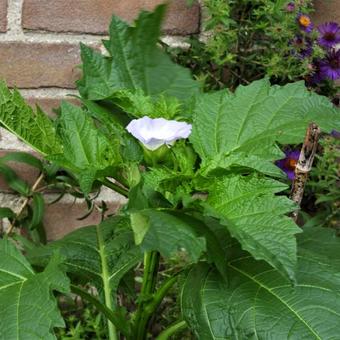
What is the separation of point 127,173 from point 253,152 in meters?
0.13

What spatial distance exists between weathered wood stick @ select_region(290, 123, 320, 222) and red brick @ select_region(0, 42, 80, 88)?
533mm

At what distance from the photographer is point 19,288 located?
70 cm

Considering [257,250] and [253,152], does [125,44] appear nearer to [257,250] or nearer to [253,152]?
[253,152]

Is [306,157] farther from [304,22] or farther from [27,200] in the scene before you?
[27,200]

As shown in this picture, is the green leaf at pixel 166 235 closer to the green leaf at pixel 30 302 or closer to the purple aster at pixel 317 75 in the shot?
the green leaf at pixel 30 302

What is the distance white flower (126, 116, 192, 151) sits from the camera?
707mm

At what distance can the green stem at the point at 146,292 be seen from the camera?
779 millimetres

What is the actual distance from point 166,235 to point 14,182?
67cm

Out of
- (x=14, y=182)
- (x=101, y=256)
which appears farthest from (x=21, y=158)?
(x=101, y=256)

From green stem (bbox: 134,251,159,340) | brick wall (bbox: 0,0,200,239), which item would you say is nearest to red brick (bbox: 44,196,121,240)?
brick wall (bbox: 0,0,200,239)

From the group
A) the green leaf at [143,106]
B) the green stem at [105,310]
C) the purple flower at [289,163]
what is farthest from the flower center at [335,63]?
the green stem at [105,310]

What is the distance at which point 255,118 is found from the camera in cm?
78

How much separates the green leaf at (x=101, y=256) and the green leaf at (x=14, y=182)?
0.39m

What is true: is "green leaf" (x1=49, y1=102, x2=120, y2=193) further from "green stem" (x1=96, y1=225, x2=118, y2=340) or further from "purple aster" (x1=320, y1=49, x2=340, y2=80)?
"purple aster" (x1=320, y1=49, x2=340, y2=80)
